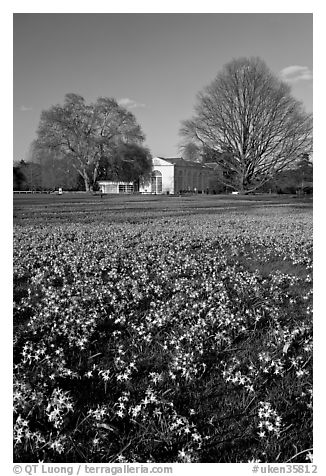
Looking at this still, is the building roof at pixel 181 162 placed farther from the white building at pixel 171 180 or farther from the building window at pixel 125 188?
the building window at pixel 125 188

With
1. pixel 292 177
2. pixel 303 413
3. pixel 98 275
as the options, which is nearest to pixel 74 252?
pixel 98 275

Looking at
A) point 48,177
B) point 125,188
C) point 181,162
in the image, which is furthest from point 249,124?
point 48,177

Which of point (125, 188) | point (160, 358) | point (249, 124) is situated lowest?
point (160, 358)

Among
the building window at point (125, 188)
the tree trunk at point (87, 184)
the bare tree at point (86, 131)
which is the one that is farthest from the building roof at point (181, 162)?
the tree trunk at point (87, 184)

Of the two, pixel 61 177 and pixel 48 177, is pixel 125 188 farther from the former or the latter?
pixel 48 177

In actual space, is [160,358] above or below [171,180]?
below

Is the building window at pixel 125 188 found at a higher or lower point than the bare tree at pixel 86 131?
lower
